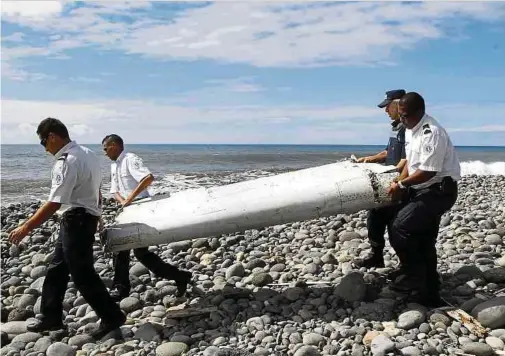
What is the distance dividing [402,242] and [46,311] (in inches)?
134

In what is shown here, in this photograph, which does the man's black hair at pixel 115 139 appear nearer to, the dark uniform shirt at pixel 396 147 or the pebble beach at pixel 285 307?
the pebble beach at pixel 285 307

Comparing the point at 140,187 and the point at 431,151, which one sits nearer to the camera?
the point at 431,151

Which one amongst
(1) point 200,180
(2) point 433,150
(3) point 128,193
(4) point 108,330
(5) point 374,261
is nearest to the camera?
(2) point 433,150

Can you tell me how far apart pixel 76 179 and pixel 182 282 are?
1.83m

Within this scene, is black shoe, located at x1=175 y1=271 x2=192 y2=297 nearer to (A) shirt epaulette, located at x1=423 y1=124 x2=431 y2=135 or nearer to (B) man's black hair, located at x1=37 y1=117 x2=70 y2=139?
(B) man's black hair, located at x1=37 y1=117 x2=70 y2=139

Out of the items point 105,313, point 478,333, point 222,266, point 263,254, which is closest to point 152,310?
point 105,313

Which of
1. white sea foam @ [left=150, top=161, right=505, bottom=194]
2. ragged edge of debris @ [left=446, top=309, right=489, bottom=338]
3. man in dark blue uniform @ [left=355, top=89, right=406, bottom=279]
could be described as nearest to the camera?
ragged edge of debris @ [left=446, top=309, right=489, bottom=338]

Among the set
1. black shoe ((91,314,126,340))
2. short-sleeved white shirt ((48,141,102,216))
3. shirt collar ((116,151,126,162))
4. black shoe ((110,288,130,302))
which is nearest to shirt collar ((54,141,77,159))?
short-sleeved white shirt ((48,141,102,216))

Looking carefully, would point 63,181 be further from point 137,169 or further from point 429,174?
point 429,174

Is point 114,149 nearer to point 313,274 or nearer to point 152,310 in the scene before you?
point 152,310

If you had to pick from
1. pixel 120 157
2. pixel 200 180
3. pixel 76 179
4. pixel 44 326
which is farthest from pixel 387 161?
pixel 200 180

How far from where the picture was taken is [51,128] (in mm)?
4555

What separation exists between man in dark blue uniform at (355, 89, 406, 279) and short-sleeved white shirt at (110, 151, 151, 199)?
7.96 feet

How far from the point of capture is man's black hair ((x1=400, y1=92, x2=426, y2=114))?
14.9 ft
